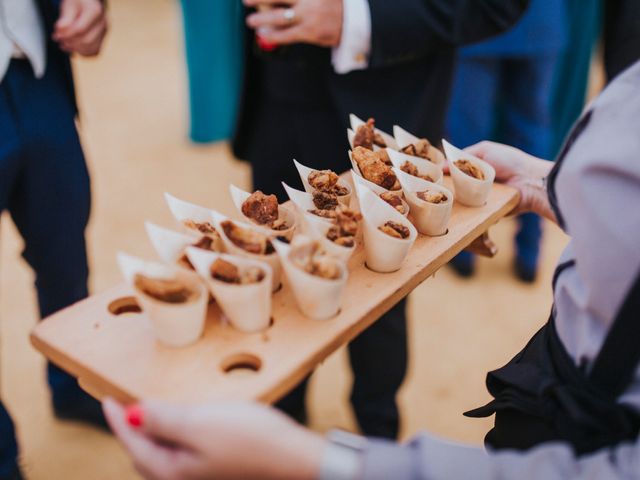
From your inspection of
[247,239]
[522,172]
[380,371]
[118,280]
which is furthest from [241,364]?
[118,280]

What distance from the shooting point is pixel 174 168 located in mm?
2797

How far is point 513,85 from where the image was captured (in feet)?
6.65

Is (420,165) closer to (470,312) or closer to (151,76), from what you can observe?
(470,312)

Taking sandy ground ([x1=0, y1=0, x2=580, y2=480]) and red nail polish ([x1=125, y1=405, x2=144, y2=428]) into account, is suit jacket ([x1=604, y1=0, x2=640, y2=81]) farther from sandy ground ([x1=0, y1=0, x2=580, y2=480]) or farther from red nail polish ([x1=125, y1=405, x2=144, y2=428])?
red nail polish ([x1=125, y1=405, x2=144, y2=428])

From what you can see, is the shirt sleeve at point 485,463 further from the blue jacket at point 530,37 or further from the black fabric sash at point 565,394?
the blue jacket at point 530,37

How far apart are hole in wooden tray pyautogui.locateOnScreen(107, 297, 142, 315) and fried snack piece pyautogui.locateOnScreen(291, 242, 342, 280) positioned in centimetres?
21

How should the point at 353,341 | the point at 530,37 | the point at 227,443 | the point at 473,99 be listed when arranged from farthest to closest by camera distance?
1. the point at 473,99
2. the point at 530,37
3. the point at 353,341
4. the point at 227,443

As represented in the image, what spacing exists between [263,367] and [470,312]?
1.50 m

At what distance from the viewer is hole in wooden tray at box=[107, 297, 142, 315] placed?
0.72m

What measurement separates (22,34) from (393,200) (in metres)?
0.76

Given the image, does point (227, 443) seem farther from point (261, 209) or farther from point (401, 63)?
point (401, 63)

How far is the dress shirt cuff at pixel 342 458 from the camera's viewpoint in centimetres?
54

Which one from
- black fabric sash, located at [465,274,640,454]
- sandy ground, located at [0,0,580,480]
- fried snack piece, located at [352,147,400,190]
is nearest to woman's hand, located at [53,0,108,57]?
sandy ground, located at [0,0,580,480]

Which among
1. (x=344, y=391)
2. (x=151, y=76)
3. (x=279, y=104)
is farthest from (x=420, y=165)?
(x=151, y=76)
